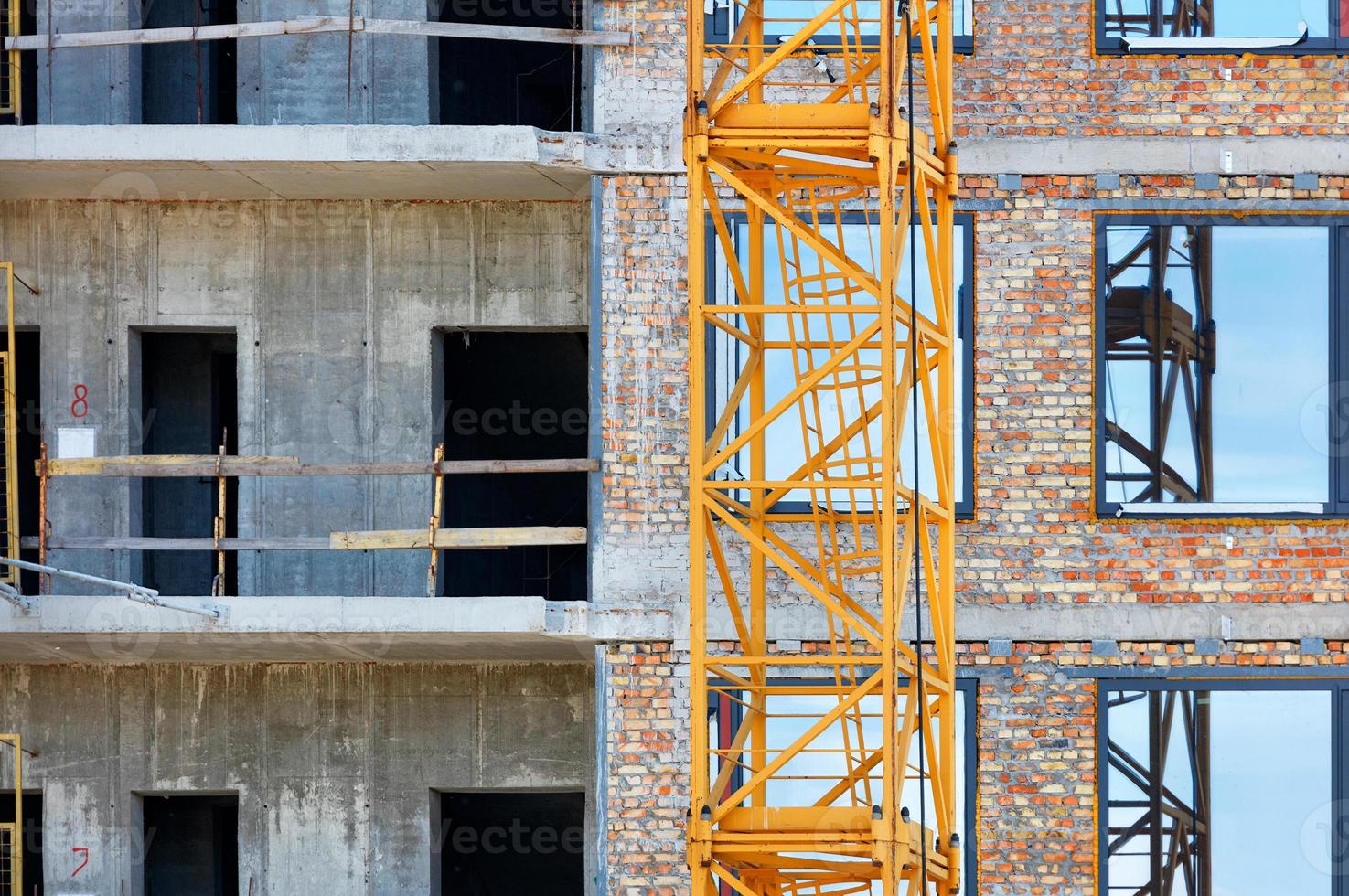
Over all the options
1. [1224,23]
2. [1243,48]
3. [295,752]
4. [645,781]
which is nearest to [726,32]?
[1224,23]

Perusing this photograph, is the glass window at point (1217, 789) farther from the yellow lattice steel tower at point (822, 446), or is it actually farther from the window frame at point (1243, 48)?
the window frame at point (1243, 48)

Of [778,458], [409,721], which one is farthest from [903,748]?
[409,721]

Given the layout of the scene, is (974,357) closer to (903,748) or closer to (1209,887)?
(903,748)

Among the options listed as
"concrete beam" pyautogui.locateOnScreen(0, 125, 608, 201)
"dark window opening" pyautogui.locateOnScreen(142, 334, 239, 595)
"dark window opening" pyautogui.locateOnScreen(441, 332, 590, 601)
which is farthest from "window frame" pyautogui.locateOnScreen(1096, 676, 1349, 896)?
"dark window opening" pyautogui.locateOnScreen(142, 334, 239, 595)

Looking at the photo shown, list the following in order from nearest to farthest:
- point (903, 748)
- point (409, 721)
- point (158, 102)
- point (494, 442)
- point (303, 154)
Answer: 1. point (903, 748)
2. point (303, 154)
3. point (409, 721)
4. point (158, 102)
5. point (494, 442)

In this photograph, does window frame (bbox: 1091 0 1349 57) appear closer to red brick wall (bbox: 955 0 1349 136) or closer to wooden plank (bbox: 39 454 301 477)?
red brick wall (bbox: 955 0 1349 136)

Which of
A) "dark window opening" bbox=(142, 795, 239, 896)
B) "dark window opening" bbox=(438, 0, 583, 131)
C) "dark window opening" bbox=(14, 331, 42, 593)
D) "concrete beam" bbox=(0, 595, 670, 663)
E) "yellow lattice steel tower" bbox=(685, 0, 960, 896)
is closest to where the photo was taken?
"yellow lattice steel tower" bbox=(685, 0, 960, 896)

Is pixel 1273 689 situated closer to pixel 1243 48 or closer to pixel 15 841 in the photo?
pixel 1243 48

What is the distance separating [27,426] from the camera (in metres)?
12.3

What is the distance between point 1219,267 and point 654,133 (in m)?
4.03

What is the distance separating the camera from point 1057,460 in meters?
10.7

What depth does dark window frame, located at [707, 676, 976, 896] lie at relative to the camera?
10.5 meters

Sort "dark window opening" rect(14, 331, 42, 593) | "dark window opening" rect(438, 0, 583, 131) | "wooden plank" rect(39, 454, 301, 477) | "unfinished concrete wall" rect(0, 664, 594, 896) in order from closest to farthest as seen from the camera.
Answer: "wooden plank" rect(39, 454, 301, 477), "unfinished concrete wall" rect(0, 664, 594, 896), "dark window opening" rect(14, 331, 42, 593), "dark window opening" rect(438, 0, 583, 131)

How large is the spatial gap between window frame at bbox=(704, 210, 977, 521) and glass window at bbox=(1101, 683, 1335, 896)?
175 cm
